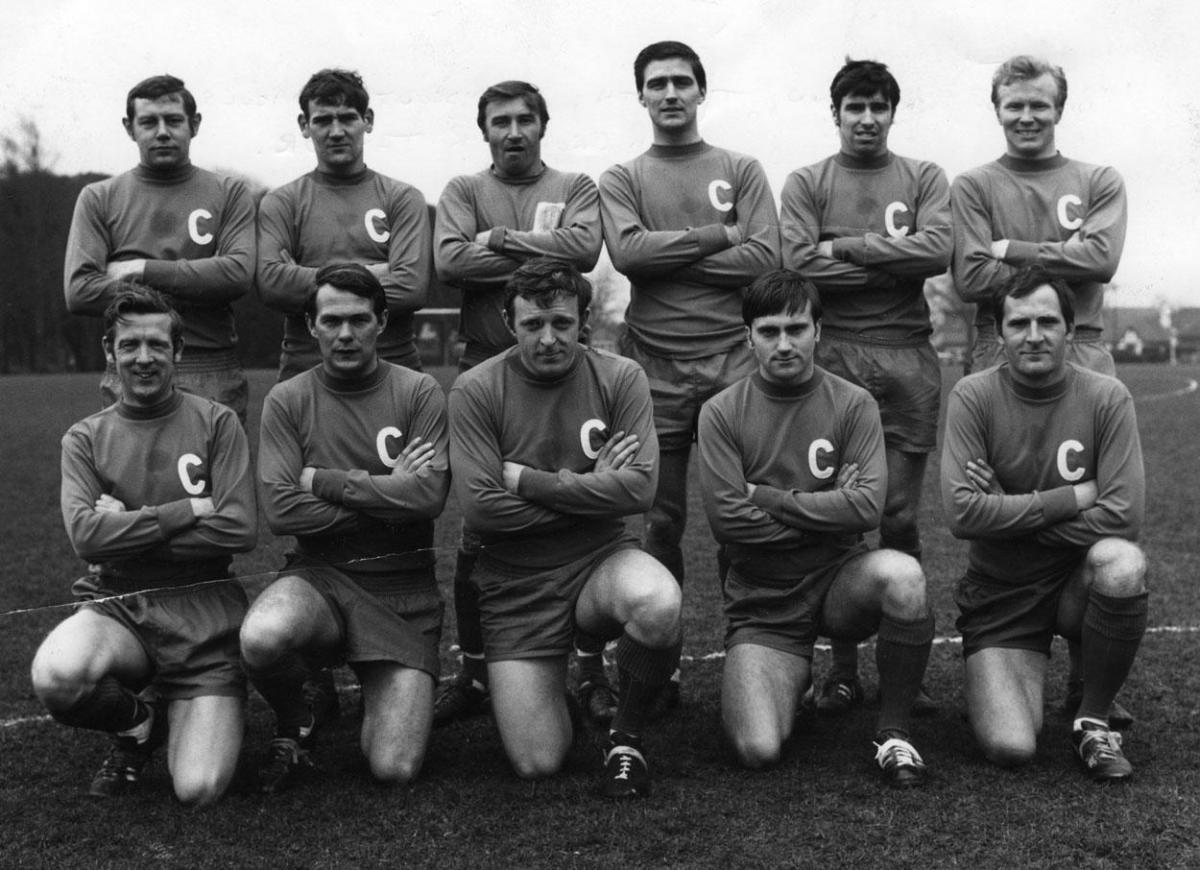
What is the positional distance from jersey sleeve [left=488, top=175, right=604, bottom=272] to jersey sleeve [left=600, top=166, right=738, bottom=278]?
0.06 metres

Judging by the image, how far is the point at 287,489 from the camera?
4574 millimetres

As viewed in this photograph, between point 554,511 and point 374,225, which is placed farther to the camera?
point 374,225

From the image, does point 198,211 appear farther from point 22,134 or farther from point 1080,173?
point 1080,173

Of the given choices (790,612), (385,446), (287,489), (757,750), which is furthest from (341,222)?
(757,750)

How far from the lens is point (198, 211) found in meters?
5.36

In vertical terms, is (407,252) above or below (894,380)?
above

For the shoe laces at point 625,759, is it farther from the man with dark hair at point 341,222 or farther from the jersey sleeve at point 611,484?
the man with dark hair at point 341,222

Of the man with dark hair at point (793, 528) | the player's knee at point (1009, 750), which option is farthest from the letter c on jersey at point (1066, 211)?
the player's knee at point (1009, 750)

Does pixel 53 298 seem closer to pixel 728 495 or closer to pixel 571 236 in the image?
pixel 571 236

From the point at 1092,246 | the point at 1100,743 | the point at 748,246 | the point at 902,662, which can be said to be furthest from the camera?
the point at 748,246

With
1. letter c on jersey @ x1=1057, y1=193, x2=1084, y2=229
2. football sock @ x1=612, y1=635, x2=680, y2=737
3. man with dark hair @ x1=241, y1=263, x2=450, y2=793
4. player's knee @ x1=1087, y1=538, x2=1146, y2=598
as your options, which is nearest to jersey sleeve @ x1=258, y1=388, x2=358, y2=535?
man with dark hair @ x1=241, y1=263, x2=450, y2=793

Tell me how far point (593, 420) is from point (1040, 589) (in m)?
1.75

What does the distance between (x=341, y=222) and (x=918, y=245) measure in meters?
2.41

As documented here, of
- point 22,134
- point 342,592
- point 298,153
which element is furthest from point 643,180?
point 22,134
